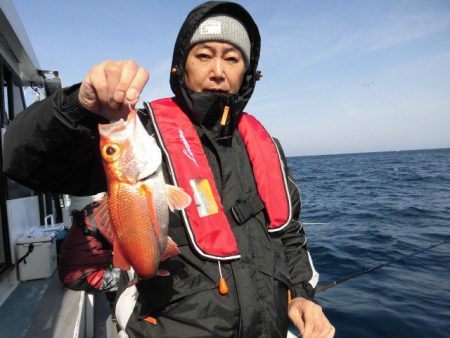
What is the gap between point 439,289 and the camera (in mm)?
5922

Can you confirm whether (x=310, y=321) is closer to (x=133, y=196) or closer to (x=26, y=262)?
(x=133, y=196)

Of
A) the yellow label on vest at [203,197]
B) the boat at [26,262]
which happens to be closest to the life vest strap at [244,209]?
the yellow label on vest at [203,197]

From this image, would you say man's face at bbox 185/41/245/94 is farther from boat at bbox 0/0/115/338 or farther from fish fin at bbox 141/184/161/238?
boat at bbox 0/0/115/338

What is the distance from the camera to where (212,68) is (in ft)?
8.43

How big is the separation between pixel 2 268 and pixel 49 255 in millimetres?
587

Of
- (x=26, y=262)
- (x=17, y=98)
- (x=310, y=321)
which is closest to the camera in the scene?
(x=310, y=321)

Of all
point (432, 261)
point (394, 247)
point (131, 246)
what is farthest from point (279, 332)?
point (394, 247)

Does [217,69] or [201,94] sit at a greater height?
[217,69]

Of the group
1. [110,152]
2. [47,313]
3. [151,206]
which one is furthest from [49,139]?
[47,313]

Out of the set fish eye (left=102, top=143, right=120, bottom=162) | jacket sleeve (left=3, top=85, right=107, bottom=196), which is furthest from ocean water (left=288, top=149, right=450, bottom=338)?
jacket sleeve (left=3, top=85, right=107, bottom=196)

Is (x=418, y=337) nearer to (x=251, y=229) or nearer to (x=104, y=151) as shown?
(x=251, y=229)

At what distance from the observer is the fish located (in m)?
1.68

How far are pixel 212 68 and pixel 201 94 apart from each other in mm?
242

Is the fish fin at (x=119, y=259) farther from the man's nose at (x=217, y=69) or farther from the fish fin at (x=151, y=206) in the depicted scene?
the man's nose at (x=217, y=69)
